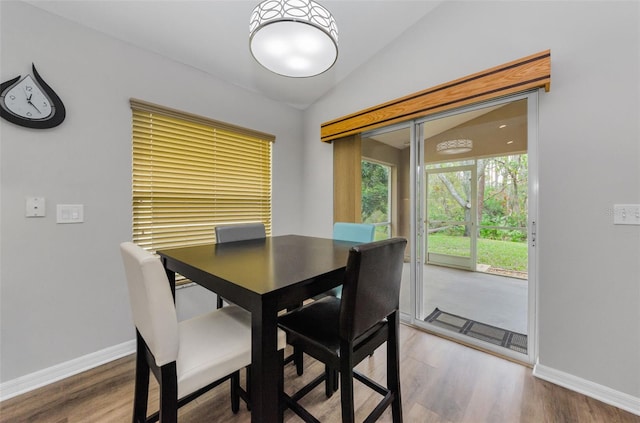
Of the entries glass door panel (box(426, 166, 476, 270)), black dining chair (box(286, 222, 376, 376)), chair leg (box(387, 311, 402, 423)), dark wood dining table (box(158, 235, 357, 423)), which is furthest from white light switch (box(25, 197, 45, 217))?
glass door panel (box(426, 166, 476, 270))

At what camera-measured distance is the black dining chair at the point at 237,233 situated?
6.54ft

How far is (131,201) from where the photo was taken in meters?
2.08

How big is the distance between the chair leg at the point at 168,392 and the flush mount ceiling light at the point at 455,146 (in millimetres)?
2534

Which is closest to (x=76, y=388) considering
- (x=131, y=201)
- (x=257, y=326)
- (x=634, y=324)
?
(x=131, y=201)

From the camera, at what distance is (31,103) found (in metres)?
1.63

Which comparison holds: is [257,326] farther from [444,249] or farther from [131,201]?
[444,249]

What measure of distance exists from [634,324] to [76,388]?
11.2 ft

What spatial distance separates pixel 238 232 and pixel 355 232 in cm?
97

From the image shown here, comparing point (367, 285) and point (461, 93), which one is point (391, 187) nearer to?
point (461, 93)

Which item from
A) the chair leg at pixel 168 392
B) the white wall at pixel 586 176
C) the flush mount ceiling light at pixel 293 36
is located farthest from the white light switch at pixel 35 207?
the white wall at pixel 586 176

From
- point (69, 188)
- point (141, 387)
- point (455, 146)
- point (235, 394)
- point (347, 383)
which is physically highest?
point (455, 146)

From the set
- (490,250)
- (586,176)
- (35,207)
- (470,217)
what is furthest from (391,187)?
(35,207)

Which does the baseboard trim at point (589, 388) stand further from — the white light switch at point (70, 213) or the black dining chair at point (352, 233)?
the white light switch at point (70, 213)

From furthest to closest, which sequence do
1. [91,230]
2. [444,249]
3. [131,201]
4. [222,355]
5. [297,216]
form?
1. [297,216]
2. [444,249]
3. [131,201]
4. [91,230]
5. [222,355]
